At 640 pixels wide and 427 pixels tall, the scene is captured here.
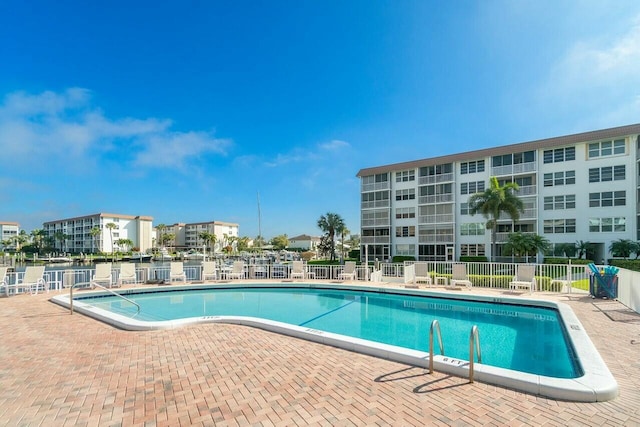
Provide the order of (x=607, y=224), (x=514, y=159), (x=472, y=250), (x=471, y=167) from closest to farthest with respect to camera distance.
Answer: (x=607, y=224) < (x=514, y=159) < (x=472, y=250) < (x=471, y=167)

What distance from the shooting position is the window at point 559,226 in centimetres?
2680

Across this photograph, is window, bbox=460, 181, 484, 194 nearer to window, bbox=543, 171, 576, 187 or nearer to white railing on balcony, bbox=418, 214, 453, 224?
white railing on balcony, bbox=418, 214, 453, 224

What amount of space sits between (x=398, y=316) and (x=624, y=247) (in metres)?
24.0

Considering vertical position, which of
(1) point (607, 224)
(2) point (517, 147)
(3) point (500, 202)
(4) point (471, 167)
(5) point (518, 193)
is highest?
(2) point (517, 147)

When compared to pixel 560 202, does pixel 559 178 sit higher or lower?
higher

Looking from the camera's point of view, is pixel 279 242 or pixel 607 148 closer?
pixel 607 148

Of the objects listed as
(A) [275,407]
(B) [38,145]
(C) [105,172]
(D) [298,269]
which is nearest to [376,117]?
(D) [298,269]

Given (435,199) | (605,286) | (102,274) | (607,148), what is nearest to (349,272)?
(605,286)

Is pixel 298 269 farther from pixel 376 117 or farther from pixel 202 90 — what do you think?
pixel 202 90

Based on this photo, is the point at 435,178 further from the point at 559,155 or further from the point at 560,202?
the point at 560,202

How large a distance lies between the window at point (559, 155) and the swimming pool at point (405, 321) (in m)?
24.2

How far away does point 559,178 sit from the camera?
27625mm

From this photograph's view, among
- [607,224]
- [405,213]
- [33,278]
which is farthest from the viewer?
[405,213]

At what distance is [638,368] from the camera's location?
172 inches
